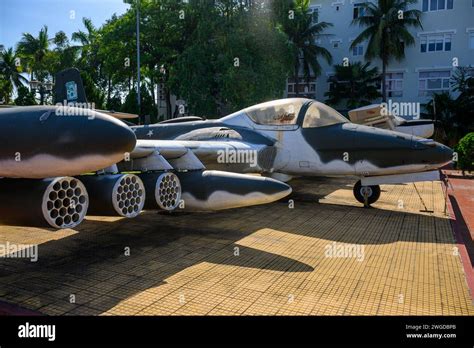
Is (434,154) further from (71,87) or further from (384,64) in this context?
(384,64)

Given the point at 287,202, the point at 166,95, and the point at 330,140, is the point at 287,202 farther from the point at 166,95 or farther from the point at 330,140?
the point at 166,95

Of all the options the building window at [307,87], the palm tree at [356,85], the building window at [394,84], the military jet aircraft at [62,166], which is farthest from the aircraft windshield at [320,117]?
the building window at [307,87]

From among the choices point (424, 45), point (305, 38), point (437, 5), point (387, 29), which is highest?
point (437, 5)

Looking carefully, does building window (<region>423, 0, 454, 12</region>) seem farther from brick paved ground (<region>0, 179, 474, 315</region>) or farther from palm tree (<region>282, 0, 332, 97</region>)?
brick paved ground (<region>0, 179, 474, 315</region>)

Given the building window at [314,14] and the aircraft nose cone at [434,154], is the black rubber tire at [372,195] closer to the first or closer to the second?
the aircraft nose cone at [434,154]

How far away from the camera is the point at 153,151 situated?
24.7 feet

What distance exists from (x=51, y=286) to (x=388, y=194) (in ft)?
38.7

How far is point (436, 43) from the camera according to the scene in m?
38.6

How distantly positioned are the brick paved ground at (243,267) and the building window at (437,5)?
36309 mm

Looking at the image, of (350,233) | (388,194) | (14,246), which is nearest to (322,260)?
(350,233)

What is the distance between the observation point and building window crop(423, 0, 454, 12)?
37.8 m

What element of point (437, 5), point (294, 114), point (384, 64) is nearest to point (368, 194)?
point (294, 114)

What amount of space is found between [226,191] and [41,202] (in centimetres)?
354

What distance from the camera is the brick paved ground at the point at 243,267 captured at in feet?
15.9
